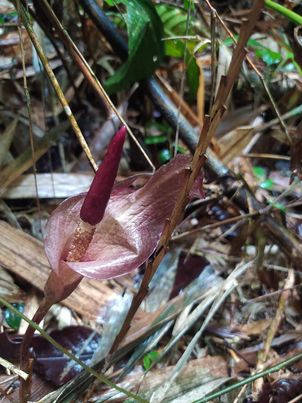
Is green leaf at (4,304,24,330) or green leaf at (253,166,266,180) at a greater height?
green leaf at (4,304,24,330)

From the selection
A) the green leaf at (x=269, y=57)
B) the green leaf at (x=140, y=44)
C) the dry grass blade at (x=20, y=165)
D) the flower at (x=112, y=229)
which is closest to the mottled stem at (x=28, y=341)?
the flower at (x=112, y=229)

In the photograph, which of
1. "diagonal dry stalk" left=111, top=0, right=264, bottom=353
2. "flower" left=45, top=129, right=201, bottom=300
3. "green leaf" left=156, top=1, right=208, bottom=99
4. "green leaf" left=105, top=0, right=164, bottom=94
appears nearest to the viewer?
"diagonal dry stalk" left=111, top=0, right=264, bottom=353

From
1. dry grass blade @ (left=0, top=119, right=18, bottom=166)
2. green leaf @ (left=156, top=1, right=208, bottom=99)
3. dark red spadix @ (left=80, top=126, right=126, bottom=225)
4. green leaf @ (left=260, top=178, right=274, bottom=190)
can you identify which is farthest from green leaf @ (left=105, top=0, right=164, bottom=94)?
dark red spadix @ (left=80, top=126, right=126, bottom=225)

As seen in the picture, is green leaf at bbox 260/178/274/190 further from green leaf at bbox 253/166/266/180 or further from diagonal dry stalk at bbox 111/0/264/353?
diagonal dry stalk at bbox 111/0/264/353

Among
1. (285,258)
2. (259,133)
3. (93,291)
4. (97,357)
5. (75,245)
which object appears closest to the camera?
(75,245)

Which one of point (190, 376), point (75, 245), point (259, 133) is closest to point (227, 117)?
point (259, 133)

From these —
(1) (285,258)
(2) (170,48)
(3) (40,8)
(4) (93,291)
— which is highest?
(3) (40,8)

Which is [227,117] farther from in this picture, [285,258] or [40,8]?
[40,8]

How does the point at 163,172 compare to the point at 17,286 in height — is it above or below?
above
